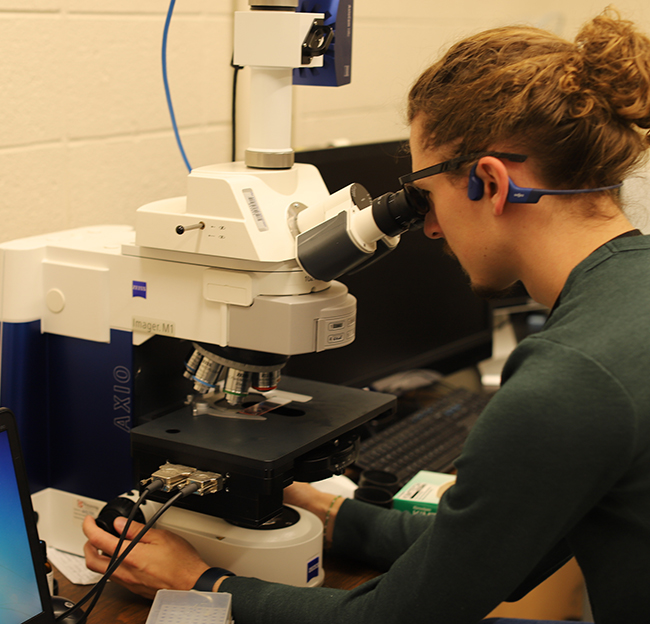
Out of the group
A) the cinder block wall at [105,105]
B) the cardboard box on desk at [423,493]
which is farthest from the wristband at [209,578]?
the cinder block wall at [105,105]

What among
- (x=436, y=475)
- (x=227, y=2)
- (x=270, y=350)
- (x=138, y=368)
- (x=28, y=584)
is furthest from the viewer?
(x=227, y=2)

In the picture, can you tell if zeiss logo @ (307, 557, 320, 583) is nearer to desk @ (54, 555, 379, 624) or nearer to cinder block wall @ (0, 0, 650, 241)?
desk @ (54, 555, 379, 624)

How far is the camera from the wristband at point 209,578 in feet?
3.16

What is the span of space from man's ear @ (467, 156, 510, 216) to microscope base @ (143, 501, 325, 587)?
0.51m

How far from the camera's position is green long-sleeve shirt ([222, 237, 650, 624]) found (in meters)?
0.70

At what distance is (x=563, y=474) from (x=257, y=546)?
1.51 ft

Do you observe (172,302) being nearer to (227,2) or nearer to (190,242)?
(190,242)

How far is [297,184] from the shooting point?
1048 mm

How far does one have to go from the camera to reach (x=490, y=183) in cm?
87

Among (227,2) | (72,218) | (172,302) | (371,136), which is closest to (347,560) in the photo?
(172,302)

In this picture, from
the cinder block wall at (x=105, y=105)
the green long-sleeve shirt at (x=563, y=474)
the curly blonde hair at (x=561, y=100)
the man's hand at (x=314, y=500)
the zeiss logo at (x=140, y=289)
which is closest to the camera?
the green long-sleeve shirt at (x=563, y=474)

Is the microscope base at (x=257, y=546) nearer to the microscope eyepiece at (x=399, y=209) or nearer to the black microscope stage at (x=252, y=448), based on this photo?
the black microscope stage at (x=252, y=448)

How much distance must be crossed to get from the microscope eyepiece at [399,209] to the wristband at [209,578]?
49 centimetres

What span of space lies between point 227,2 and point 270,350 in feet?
3.23
